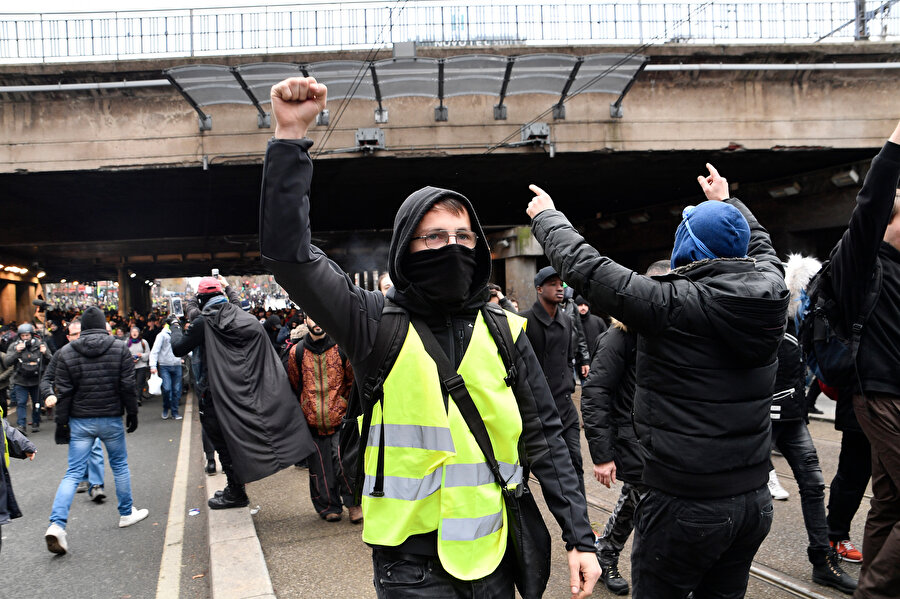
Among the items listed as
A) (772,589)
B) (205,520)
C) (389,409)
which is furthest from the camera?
(205,520)

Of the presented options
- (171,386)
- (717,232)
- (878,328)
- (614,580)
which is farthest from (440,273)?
(171,386)

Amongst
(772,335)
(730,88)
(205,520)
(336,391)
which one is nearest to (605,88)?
(730,88)

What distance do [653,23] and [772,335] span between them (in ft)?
44.7

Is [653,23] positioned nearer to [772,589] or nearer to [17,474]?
[772,589]

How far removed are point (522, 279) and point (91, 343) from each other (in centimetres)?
1462

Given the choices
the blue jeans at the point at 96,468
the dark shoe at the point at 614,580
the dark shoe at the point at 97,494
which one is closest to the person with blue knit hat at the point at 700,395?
the dark shoe at the point at 614,580

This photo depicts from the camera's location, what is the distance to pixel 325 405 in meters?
5.80

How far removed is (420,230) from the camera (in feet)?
6.98

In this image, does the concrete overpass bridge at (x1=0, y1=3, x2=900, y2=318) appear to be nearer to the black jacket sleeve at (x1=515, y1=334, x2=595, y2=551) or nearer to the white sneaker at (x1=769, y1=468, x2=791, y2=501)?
the white sneaker at (x1=769, y1=468, x2=791, y2=501)

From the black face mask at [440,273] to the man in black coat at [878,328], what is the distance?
2142 mm

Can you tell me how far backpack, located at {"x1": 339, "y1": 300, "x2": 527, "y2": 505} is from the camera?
2.03m

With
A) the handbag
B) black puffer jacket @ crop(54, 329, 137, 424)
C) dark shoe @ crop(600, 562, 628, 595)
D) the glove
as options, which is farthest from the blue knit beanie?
the glove

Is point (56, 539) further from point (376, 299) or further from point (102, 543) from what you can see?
point (376, 299)

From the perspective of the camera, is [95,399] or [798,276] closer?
[798,276]
